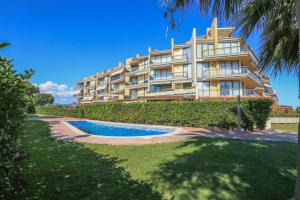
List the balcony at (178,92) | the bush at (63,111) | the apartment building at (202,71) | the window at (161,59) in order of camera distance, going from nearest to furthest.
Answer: the apartment building at (202,71) → the bush at (63,111) → the balcony at (178,92) → the window at (161,59)

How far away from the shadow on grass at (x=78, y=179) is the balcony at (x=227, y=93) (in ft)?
101

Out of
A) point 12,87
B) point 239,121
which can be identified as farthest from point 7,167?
point 239,121

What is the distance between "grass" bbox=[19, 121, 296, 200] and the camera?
4918mm

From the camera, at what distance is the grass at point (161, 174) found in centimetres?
492

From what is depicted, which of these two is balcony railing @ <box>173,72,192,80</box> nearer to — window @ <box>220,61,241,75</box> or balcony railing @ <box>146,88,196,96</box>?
balcony railing @ <box>146,88,196,96</box>

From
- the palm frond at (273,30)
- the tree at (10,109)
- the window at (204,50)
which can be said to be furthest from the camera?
the window at (204,50)

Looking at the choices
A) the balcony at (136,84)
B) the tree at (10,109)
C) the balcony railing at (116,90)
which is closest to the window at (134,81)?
the balcony at (136,84)

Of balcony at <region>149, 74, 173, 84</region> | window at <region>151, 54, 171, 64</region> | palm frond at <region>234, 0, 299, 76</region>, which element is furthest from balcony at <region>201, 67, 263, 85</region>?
palm frond at <region>234, 0, 299, 76</region>

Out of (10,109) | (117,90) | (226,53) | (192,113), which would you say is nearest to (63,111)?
(117,90)

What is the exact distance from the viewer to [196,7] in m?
3.45

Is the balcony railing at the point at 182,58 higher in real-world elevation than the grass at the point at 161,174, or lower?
higher

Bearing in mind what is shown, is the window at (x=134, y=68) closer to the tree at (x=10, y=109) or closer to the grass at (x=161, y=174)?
the grass at (x=161, y=174)

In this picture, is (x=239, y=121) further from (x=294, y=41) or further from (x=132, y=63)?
(x=132, y=63)

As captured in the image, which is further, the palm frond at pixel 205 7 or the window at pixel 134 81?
the window at pixel 134 81
